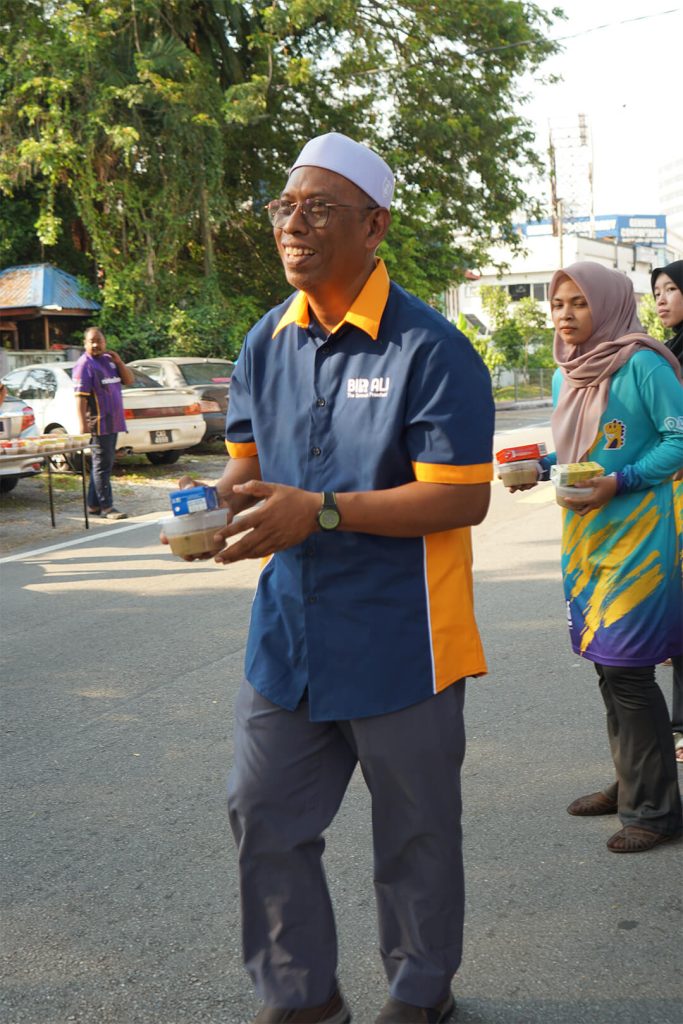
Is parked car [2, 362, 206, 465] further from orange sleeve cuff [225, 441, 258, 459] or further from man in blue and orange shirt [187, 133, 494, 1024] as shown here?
man in blue and orange shirt [187, 133, 494, 1024]

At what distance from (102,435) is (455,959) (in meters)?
10.8

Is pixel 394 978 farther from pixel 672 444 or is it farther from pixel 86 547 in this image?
pixel 86 547

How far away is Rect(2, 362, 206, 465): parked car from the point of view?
16.9m

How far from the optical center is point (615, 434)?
160 inches

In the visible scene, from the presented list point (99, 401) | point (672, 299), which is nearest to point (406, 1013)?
point (672, 299)

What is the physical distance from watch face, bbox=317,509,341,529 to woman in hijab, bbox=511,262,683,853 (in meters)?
1.58

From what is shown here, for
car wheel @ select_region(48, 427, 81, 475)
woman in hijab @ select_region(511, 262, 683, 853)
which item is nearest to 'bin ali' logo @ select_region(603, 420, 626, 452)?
woman in hijab @ select_region(511, 262, 683, 853)

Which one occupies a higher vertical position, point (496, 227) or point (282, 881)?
point (496, 227)

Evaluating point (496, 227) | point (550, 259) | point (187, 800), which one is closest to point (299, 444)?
point (187, 800)

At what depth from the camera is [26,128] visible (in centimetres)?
2647

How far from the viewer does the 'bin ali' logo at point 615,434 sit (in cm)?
405

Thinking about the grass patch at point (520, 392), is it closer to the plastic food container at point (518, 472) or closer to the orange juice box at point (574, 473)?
the plastic food container at point (518, 472)

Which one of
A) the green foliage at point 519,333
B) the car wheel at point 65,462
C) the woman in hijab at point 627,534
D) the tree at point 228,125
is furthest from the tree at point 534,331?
the woman in hijab at point 627,534

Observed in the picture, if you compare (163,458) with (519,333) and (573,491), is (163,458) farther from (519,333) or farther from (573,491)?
(519,333)
